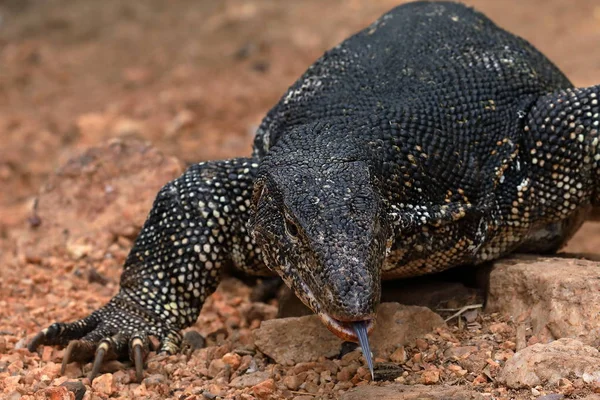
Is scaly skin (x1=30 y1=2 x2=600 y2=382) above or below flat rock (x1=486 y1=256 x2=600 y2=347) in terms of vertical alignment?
above

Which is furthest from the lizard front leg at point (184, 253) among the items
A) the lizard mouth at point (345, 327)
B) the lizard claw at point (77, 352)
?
the lizard mouth at point (345, 327)

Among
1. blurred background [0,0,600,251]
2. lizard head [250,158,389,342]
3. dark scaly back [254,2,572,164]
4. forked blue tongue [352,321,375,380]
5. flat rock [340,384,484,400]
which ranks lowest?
flat rock [340,384,484,400]

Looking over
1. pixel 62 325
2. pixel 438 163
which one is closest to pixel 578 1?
pixel 438 163

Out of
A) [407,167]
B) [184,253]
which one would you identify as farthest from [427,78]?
[184,253]

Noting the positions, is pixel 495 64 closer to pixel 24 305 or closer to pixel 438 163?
pixel 438 163

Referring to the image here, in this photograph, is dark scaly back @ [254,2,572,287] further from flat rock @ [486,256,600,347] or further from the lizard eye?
flat rock @ [486,256,600,347]

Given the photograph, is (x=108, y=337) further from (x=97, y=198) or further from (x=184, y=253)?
(x=97, y=198)

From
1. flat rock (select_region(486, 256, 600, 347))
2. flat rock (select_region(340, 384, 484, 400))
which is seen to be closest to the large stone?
flat rock (select_region(486, 256, 600, 347))
